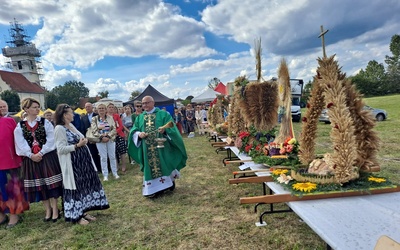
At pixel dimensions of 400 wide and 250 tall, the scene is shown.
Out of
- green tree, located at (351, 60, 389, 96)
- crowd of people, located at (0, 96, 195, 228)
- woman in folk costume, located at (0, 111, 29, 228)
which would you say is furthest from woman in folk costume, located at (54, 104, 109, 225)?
green tree, located at (351, 60, 389, 96)

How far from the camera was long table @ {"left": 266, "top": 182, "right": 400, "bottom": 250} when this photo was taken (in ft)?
6.27

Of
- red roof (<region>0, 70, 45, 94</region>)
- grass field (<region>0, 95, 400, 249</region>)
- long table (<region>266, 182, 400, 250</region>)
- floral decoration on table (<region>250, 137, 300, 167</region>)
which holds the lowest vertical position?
grass field (<region>0, 95, 400, 249</region>)

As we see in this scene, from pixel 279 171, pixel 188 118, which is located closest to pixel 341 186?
pixel 279 171

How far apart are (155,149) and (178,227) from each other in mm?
1680

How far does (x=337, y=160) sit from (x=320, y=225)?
100cm

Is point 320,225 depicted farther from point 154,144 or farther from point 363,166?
point 154,144

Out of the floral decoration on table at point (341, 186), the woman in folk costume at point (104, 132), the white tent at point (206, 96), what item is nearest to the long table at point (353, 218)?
the floral decoration on table at point (341, 186)

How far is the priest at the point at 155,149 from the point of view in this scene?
468 centimetres

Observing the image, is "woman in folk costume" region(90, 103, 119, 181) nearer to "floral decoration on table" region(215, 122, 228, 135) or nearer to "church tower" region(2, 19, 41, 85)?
"floral decoration on table" region(215, 122, 228, 135)

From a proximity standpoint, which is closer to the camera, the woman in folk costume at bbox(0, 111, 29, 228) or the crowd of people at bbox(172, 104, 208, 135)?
the woman in folk costume at bbox(0, 111, 29, 228)

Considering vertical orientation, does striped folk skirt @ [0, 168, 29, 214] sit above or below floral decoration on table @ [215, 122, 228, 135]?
below

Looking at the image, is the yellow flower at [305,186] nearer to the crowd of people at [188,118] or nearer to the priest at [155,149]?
the priest at [155,149]

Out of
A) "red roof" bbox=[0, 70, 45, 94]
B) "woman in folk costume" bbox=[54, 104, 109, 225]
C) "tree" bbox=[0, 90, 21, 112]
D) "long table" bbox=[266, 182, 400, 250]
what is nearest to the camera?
"long table" bbox=[266, 182, 400, 250]

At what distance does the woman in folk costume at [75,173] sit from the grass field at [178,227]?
24cm
